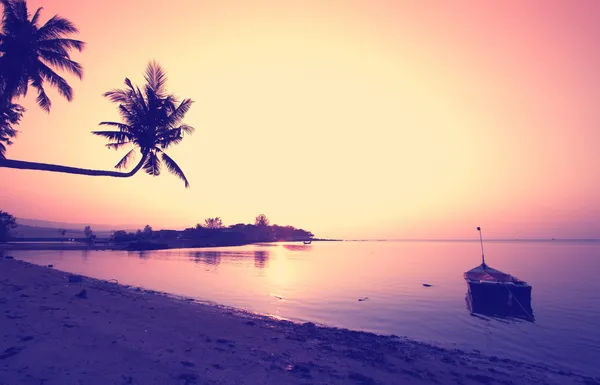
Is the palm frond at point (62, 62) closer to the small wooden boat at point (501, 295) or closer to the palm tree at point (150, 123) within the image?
the palm tree at point (150, 123)

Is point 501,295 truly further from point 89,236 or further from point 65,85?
point 89,236

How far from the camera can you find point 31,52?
51.7 feet

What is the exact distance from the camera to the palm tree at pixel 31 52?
49.0 ft

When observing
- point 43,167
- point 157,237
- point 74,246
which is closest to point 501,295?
point 43,167

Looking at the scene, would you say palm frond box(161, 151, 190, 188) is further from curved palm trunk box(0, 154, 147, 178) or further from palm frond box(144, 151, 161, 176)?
curved palm trunk box(0, 154, 147, 178)

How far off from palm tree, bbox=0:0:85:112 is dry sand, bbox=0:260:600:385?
35.3ft

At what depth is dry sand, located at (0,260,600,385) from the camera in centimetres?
697

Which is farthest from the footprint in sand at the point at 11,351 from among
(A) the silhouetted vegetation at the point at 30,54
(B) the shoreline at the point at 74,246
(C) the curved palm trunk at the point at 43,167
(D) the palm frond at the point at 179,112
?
→ (B) the shoreline at the point at 74,246

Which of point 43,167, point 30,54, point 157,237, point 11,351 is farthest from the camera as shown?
point 157,237

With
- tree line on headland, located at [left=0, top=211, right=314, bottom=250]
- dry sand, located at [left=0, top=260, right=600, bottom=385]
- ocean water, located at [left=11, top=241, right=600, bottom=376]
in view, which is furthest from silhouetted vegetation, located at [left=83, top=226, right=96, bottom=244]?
dry sand, located at [left=0, top=260, right=600, bottom=385]

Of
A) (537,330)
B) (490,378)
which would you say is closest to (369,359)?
(490,378)

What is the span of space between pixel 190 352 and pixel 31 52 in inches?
705

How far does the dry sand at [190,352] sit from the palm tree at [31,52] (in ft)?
35.3

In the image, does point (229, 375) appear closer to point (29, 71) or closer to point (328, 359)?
point (328, 359)
